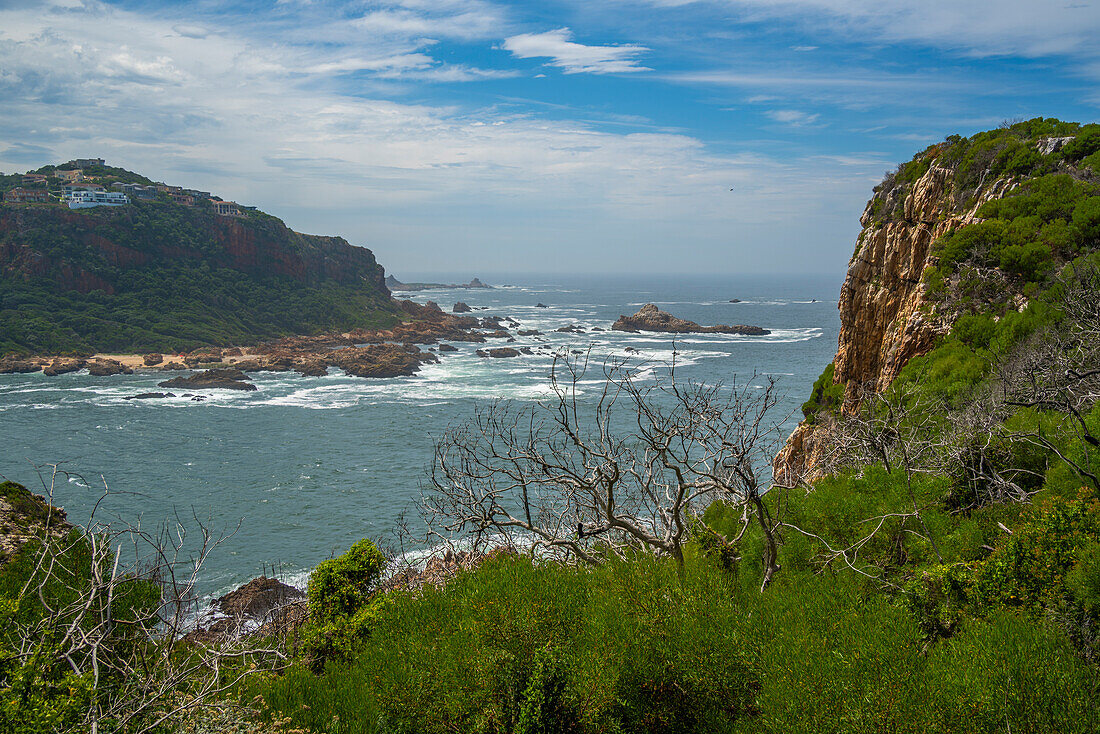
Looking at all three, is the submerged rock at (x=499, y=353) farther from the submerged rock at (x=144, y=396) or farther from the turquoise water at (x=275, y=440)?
the submerged rock at (x=144, y=396)

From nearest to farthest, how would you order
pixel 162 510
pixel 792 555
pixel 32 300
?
pixel 792 555 < pixel 162 510 < pixel 32 300

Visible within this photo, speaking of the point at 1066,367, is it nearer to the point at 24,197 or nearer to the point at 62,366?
the point at 62,366

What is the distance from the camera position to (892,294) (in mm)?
22984

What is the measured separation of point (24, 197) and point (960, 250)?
109 m

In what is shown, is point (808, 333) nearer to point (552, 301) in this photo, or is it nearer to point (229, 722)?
point (552, 301)

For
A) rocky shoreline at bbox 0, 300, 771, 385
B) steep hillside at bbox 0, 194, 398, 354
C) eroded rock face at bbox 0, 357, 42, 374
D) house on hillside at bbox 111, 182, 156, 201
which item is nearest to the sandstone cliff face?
rocky shoreline at bbox 0, 300, 771, 385

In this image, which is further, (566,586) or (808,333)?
(808,333)

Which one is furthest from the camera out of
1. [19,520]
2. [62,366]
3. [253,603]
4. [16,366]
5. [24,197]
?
[24,197]

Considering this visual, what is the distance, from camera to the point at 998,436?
30.8 feet

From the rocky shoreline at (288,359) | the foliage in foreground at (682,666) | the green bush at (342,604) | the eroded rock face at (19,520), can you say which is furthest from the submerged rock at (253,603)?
the rocky shoreline at (288,359)

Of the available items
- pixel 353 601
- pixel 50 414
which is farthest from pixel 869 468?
pixel 50 414

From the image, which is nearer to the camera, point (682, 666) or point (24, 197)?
point (682, 666)

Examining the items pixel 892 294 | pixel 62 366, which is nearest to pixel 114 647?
pixel 892 294

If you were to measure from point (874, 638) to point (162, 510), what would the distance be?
29.1 meters
